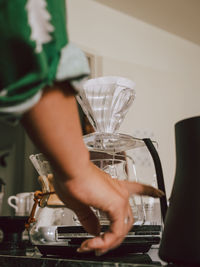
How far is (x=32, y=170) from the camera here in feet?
8.06

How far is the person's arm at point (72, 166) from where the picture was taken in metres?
0.37

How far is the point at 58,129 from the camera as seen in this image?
0.38 m

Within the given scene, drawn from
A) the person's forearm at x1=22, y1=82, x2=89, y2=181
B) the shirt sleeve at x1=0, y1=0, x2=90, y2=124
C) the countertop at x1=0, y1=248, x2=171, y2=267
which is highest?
the shirt sleeve at x1=0, y1=0, x2=90, y2=124

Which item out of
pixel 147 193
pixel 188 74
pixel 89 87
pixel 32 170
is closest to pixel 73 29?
pixel 32 170

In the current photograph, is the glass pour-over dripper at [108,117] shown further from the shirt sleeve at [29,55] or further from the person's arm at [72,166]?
the shirt sleeve at [29,55]

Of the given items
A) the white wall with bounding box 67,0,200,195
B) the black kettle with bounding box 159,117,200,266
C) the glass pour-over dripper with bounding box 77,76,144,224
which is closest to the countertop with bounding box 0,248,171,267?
the black kettle with bounding box 159,117,200,266

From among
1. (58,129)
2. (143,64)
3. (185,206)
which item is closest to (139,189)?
(185,206)

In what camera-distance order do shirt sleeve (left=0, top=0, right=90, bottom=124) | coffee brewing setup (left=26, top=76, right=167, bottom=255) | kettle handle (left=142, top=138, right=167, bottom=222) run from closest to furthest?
shirt sleeve (left=0, top=0, right=90, bottom=124) < kettle handle (left=142, top=138, right=167, bottom=222) < coffee brewing setup (left=26, top=76, right=167, bottom=255)

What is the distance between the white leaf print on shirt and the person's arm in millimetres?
50

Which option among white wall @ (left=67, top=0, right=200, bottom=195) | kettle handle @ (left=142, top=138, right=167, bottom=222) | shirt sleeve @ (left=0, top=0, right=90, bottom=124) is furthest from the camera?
white wall @ (left=67, top=0, right=200, bottom=195)

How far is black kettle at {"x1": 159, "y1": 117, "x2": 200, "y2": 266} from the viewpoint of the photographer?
1.64 feet

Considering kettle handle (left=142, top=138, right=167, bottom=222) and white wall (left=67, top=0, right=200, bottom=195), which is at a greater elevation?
white wall (left=67, top=0, right=200, bottom=195)

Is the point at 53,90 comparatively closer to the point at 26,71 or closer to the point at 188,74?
the point at 26,71

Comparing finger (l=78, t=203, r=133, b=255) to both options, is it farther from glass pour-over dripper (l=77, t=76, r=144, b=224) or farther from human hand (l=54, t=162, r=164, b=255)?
glass pour-over dripper (l=77, t=76, r=144, b=224)
